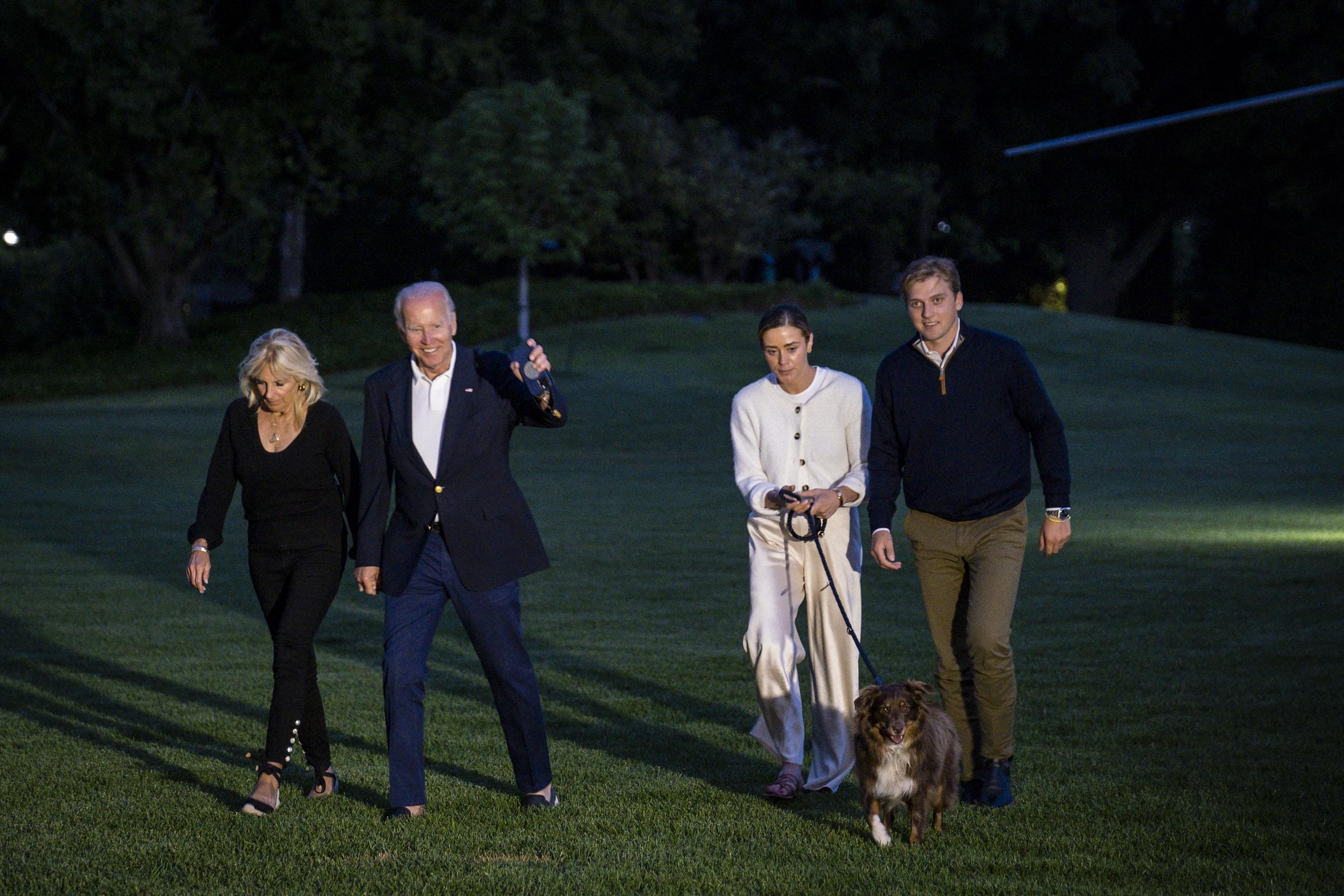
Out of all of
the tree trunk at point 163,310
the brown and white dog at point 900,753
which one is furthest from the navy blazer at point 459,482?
the tree trunk at point 163,310

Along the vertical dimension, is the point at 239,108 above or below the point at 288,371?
above

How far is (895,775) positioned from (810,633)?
932mm

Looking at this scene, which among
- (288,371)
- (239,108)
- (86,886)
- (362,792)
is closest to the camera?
(86,886)

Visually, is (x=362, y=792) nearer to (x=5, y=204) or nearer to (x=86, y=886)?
(x=86, y=886)

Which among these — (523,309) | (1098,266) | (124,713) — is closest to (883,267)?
(1098,266)

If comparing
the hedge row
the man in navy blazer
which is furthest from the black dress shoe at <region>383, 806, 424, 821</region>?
the hedge row

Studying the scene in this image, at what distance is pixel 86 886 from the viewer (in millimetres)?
5449

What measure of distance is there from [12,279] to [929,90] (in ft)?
87.4

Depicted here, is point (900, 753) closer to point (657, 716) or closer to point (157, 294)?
point (657, 716)

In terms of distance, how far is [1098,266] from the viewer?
173 feet

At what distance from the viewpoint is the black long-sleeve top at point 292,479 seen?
6.39m

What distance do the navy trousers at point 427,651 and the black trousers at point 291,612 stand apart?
339 millimetres

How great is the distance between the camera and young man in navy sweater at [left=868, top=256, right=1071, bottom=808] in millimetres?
6223

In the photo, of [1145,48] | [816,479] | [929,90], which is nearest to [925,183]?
[929,90]
